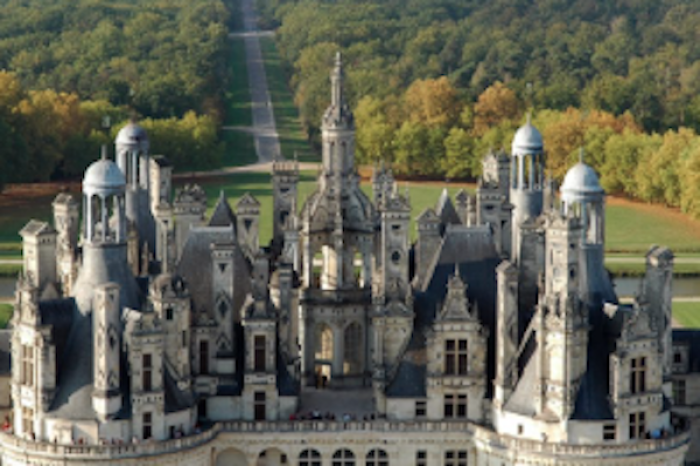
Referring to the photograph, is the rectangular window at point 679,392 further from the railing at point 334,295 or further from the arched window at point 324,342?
the arched window at point 324,342

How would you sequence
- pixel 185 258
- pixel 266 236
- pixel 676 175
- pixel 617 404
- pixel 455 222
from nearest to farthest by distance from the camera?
pixel 617 404 < pixel 185 258 < pixel 455 222 < pixel 266 236 < pixel 676 175

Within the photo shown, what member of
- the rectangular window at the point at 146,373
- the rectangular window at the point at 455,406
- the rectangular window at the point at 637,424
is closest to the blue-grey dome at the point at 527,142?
the rectangular window at the point at 455,406

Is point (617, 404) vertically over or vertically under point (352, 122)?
under

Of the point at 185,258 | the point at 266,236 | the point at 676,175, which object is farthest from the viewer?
the point at 676,175

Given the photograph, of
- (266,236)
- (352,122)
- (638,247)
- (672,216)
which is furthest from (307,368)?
(672,216)

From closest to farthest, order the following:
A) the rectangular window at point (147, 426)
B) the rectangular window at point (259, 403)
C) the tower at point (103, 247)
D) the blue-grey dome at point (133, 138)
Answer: the rectangular window at point (147, 426) < the tower at point (103, 247) < the rectangular window at point (259, 403) < the blue-grey dome at point (133, 138)

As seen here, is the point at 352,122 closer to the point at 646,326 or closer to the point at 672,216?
the point at 646,326

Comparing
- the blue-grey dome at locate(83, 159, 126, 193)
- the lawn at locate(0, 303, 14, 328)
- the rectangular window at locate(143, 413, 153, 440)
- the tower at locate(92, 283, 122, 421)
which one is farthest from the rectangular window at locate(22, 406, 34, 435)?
the lawn at locate(0, 303, 14, 328)
